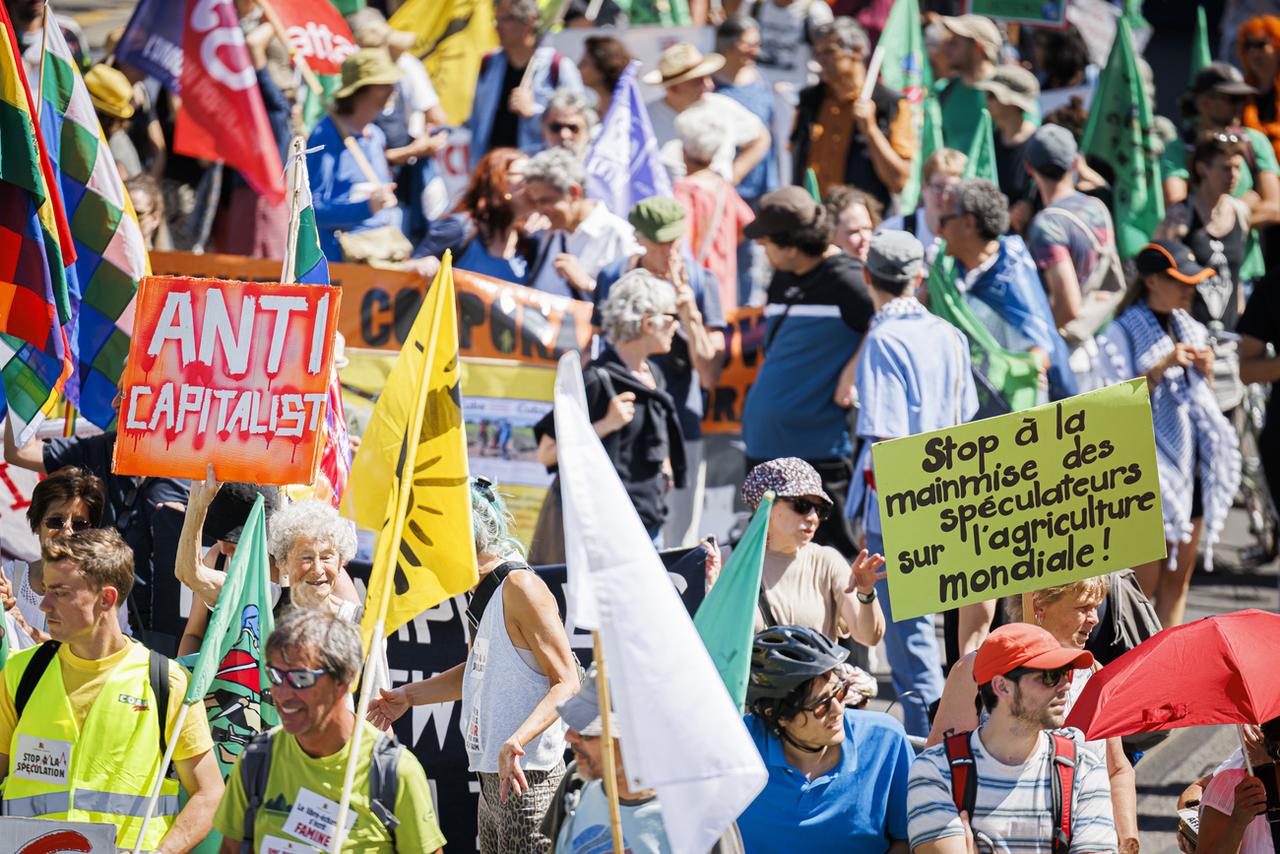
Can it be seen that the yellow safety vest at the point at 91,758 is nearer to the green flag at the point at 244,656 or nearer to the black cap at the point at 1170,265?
the green flag at the point at 244,656

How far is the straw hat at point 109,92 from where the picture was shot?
29.9 ft

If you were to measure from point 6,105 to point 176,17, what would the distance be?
11.3ft

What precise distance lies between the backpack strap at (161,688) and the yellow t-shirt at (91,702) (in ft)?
0.04

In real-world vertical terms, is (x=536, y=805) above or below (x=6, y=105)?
below

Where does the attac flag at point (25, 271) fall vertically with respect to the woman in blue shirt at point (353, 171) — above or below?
above

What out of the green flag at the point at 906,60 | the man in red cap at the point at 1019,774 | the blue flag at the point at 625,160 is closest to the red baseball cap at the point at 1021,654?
the man in red cap at the point at 1019,774

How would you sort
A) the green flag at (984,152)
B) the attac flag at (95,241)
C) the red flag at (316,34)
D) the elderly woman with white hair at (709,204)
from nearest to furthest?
the attac flag at (95,241), the elderly woman with white hair at (709,204), the red flag at (316,34), the green flag at (984,152)

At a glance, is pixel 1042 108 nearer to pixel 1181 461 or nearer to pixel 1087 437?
pixel 1181 461

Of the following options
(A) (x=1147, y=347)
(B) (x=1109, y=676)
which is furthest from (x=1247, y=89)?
(B) (x=1109, y=676)

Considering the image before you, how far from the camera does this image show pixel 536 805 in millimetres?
5027

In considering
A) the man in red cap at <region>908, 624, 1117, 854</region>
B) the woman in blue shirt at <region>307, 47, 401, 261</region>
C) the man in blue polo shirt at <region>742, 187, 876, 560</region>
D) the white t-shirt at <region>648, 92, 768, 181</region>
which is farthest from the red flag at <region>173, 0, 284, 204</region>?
the man in red cap at <region>908, 624, 1117, 854</region>

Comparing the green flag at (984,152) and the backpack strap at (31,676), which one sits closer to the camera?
the backpack strap at (31,676)

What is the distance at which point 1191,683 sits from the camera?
4.49 meters

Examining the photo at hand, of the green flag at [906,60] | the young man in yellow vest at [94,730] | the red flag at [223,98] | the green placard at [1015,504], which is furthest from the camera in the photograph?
the green flag at [906,60]
